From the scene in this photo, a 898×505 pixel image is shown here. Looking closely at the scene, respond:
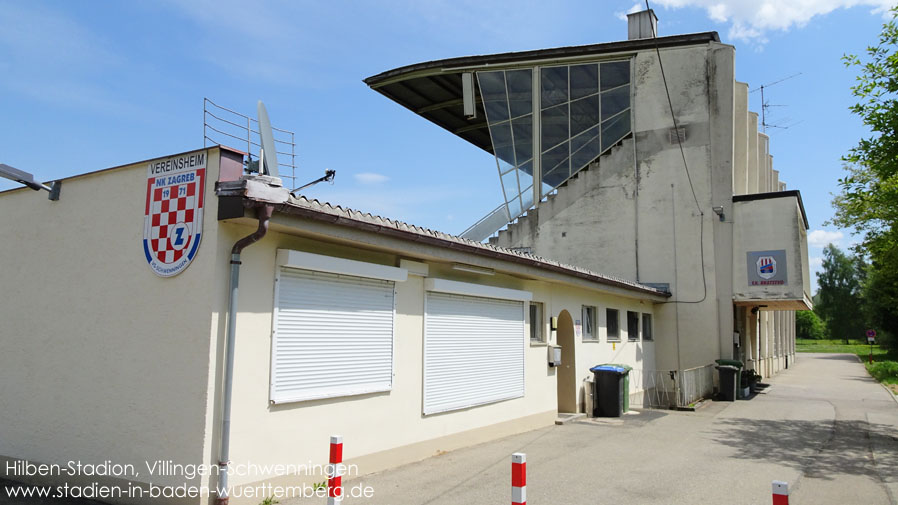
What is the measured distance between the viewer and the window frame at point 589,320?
587 inches

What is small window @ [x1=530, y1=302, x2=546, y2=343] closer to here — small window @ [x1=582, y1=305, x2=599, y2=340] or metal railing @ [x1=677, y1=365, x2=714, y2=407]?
small window @ [x1=582, y1=305, x2=599, y2=340]

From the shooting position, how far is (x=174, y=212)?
21.6 ft

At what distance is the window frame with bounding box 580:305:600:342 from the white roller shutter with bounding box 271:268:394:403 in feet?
25.0

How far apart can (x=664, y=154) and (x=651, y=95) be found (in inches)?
86.4

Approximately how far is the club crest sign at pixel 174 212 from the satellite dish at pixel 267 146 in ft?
2.88

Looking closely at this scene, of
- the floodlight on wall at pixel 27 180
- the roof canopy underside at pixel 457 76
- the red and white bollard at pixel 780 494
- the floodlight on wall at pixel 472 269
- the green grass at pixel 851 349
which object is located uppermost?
the roof canopy underside at pixel 457 76

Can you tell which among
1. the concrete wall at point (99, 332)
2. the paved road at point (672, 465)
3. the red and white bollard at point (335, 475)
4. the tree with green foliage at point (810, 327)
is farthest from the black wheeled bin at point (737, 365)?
the tree with green foliage at point (810, 327)

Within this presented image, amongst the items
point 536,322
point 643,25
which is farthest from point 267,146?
point 643,25

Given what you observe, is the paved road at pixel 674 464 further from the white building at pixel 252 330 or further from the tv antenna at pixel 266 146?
the tv antenna at pixel 266 146

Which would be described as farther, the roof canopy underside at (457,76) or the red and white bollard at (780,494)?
the roof canopy underside at (457,76)

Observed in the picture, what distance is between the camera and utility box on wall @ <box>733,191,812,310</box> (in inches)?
737

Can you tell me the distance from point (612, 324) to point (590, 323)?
1573 mm

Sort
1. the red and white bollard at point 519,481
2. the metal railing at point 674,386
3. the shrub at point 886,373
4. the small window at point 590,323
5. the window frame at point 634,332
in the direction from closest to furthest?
the red and white bollard at point 519,481, the small window at point 590,323, the metal railing at point 674,386, the window frame at point 634,332, the shrub at point 886,373

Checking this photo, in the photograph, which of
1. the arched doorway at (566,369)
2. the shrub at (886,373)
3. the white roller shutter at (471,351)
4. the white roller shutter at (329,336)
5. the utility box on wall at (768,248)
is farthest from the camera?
the shrub at (886,373)
